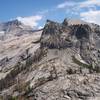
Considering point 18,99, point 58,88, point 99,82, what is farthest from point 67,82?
point 18,99

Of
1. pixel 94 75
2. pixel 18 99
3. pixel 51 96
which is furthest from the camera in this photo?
pixel 18 99

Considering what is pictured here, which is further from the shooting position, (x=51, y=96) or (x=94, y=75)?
(x=94, y=75)

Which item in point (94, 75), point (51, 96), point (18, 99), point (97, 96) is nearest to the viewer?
point (97, 96)

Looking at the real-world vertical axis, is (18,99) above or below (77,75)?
below

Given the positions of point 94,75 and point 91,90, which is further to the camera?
point 94,75

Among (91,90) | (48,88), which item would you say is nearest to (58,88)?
(48,88)

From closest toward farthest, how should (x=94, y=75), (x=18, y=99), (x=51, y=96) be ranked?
(x=51, y=96) → (x=94, y=75) → (x=18, y=99)

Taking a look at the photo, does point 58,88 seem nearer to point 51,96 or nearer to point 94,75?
point 51,96

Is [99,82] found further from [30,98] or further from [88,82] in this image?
[30,98]
